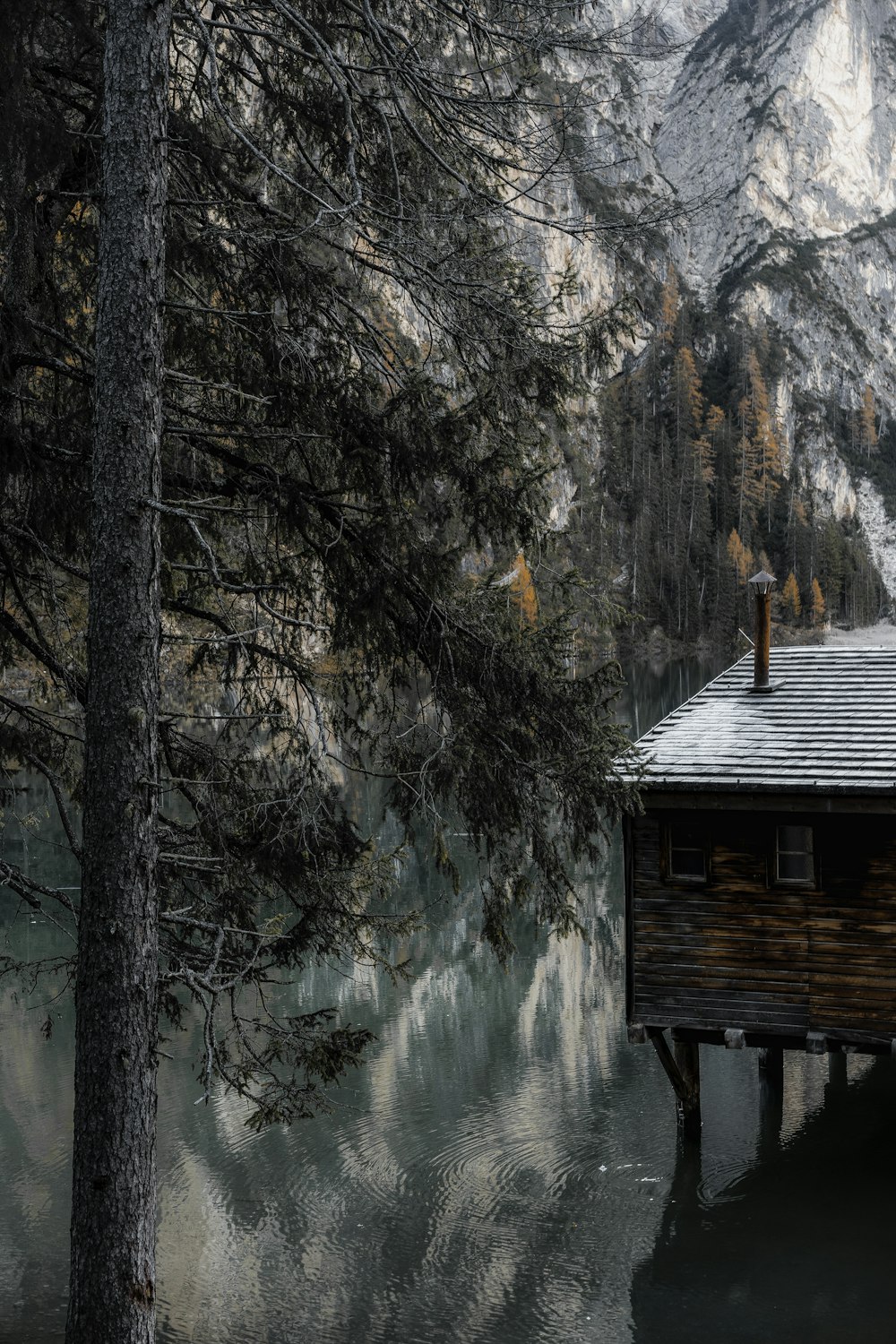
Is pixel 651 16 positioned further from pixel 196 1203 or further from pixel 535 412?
pixel 196 1203

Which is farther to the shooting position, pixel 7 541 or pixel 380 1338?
pixel 380 1338

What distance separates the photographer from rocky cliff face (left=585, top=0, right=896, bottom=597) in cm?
14262

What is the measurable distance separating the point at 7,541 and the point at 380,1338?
280 inches

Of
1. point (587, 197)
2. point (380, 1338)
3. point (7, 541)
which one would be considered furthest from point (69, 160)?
point (587, 197)

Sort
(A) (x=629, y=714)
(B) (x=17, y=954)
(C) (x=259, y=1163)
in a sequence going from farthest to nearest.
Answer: (A) (x=629, y=714) → (B) (x=17, y=954) → (C) (x=259, y=1163)

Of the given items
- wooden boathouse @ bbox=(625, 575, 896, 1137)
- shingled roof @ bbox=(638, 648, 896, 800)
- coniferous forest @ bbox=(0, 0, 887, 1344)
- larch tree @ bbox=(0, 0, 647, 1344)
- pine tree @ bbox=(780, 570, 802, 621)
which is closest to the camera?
coniferous forest @ bbox=(0, 0, 887, 1344)

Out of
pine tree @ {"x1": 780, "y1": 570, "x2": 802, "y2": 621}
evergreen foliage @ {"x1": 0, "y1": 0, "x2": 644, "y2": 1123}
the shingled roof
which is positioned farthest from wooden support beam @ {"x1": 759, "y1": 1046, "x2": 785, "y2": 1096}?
pine tree @ {"x1": 780, "y1": 570, "x2": 802, "y2": 621}

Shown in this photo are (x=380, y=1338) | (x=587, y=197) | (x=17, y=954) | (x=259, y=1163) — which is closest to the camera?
(x=380, y=1338)

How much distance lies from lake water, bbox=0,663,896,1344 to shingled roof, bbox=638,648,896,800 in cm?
418

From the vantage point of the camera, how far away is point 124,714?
17.4ft

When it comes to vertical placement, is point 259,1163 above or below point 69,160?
below

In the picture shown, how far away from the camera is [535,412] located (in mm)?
7645

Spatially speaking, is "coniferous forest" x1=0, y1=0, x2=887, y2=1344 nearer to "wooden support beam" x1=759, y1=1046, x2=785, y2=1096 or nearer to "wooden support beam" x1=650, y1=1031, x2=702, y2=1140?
"wooden support beam" x1=650, y1=1031, x2=702, y2=1140

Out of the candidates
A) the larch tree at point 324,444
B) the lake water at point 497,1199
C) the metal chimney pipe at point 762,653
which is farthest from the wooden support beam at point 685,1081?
the larch tree at point 324,444
